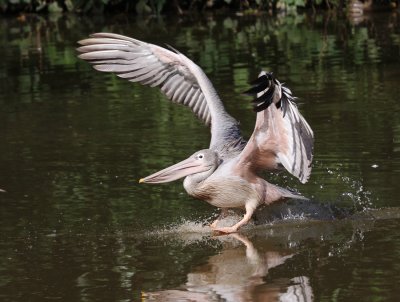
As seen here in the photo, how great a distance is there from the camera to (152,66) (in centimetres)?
1050

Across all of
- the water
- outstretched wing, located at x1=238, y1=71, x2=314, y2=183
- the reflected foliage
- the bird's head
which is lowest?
the water

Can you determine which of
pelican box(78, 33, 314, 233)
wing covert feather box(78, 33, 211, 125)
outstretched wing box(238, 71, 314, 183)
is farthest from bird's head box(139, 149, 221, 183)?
wing covert feather box(78, 33, 211, 125)

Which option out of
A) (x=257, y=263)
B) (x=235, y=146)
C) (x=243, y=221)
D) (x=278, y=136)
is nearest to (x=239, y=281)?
(x=257, y=263)

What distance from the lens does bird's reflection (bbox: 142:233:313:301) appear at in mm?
7027

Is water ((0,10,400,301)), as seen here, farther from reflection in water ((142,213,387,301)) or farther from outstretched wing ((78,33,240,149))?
outstretched wing ((78,33,240,149))

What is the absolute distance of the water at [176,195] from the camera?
24.3ft

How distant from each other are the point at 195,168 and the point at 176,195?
92 cm

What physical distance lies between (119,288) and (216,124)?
8.41 ft

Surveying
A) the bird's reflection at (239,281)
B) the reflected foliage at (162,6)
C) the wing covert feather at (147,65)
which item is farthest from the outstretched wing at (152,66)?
the reflected foliage at (162,6)

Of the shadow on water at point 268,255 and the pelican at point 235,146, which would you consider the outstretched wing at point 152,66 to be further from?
the shadow on water at point 268,255

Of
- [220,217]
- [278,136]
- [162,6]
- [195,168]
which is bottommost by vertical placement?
[220,217]

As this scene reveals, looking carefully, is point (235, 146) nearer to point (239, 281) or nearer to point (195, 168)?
point (195, 168)

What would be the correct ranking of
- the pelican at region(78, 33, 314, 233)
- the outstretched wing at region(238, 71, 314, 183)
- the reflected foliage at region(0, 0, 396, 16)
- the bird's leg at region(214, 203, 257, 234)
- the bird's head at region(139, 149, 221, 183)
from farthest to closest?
the reflected foliage at region(0, 0, 396, 16)
the bird's head at region(139, 149, 221, 183)
the bird's leg at region(214, 203, 257, 234)
the pelican at region(78, 33, 314, 233)
the outstretched wing at region(238, 71, 314, 183)

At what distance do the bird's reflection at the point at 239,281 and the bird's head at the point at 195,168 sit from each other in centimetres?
75
